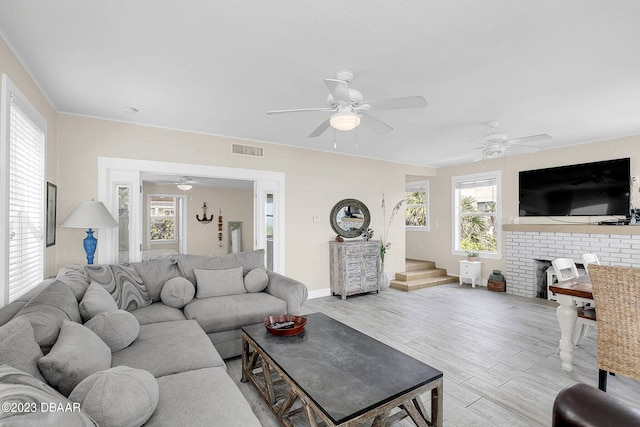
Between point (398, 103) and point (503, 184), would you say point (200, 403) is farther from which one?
point (503, 184)

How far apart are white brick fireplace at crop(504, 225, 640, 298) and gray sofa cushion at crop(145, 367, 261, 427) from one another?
5637 mm

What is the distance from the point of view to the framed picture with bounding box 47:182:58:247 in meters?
3.17

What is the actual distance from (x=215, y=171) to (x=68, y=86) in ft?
6.19

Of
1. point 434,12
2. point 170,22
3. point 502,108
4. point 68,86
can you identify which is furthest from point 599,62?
point 68,86

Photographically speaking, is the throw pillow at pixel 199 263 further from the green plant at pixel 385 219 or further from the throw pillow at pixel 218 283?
the green plant at pixel 385 219

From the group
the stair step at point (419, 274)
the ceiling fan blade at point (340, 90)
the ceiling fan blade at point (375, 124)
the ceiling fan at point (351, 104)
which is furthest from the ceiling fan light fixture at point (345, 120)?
the stair step at point (419, 274)

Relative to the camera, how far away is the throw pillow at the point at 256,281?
3.61 m

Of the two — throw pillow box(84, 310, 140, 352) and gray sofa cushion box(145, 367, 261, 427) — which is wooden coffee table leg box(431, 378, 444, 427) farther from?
throw pillow box(84, 310, 140, 352)

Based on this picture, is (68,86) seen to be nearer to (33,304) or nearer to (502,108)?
(33,304)

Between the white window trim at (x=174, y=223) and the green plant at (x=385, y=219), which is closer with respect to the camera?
the green plant at (x=385, y=219)

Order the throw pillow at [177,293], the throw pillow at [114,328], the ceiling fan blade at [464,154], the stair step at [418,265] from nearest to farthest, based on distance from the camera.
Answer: the throw pillow at [114,328] → the throw pillow at [177,293] → the ceiling fan blade at [464,154] → the stair step at [418,265]

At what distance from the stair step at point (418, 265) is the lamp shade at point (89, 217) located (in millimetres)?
5647

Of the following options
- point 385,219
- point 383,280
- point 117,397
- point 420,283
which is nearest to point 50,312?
point 117,397

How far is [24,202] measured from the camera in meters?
2.52
